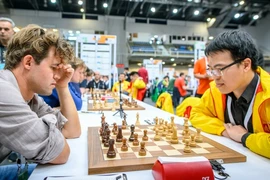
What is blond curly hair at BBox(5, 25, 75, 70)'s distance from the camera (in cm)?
93

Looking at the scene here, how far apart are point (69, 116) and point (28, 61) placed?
0.48 meters

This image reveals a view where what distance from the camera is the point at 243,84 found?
1.20m

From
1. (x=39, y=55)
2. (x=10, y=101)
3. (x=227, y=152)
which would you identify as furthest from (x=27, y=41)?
(x=227, y=152)

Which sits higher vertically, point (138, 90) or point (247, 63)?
point (247, 63)

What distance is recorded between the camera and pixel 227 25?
1772cm

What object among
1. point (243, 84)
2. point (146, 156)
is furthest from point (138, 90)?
point (146, 156)

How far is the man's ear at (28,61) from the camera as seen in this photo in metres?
0.92

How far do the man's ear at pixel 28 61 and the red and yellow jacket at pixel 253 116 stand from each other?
1.10 m

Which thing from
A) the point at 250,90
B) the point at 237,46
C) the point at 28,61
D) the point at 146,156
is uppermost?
the point at 237,46

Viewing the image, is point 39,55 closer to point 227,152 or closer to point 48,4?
point 227,152

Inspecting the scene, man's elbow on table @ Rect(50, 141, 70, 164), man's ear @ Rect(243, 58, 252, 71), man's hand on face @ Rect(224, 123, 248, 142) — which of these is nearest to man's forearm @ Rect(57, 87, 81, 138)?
man's elbow on table @ Rect(50, 141, 70, 164)

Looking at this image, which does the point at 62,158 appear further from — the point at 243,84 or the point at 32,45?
the point at 243,84

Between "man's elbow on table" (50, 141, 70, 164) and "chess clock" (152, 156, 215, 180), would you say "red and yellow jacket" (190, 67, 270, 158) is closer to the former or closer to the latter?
"chess clock" (152, 156, 215, 180)

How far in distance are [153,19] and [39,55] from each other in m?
17.2
